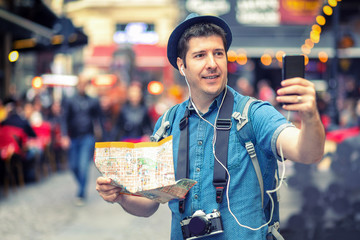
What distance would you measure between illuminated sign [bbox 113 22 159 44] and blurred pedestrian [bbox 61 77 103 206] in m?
19.4

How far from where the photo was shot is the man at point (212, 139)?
2025 millimetres

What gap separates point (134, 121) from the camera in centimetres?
812

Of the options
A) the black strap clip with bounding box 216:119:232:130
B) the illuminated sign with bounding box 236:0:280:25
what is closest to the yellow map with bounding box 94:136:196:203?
the black strap clip with bounding box 216:119:232:130

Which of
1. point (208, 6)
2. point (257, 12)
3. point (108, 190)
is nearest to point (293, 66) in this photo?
point (108, 190)

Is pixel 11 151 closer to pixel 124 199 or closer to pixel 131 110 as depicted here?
pixel 131 110

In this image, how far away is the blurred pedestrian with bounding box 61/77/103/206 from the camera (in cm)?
801

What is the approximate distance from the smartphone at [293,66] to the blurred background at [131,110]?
3.64 metres

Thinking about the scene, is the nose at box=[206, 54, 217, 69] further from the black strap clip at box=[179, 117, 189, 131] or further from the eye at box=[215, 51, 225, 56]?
the black strap clip at box=[179, 117, 189, 131]

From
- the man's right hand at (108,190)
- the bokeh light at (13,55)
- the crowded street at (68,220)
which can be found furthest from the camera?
the bokeh light at (13,55)

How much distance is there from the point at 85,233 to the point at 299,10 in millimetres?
13859

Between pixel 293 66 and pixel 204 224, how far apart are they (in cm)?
82

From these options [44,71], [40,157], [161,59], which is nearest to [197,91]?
[40,157]

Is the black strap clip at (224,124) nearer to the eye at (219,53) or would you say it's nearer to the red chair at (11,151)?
the eye at (219,53)

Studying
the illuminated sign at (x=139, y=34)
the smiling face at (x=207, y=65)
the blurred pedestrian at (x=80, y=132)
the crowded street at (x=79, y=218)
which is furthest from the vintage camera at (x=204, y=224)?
the illuminated sign at (x=139, y=34)
